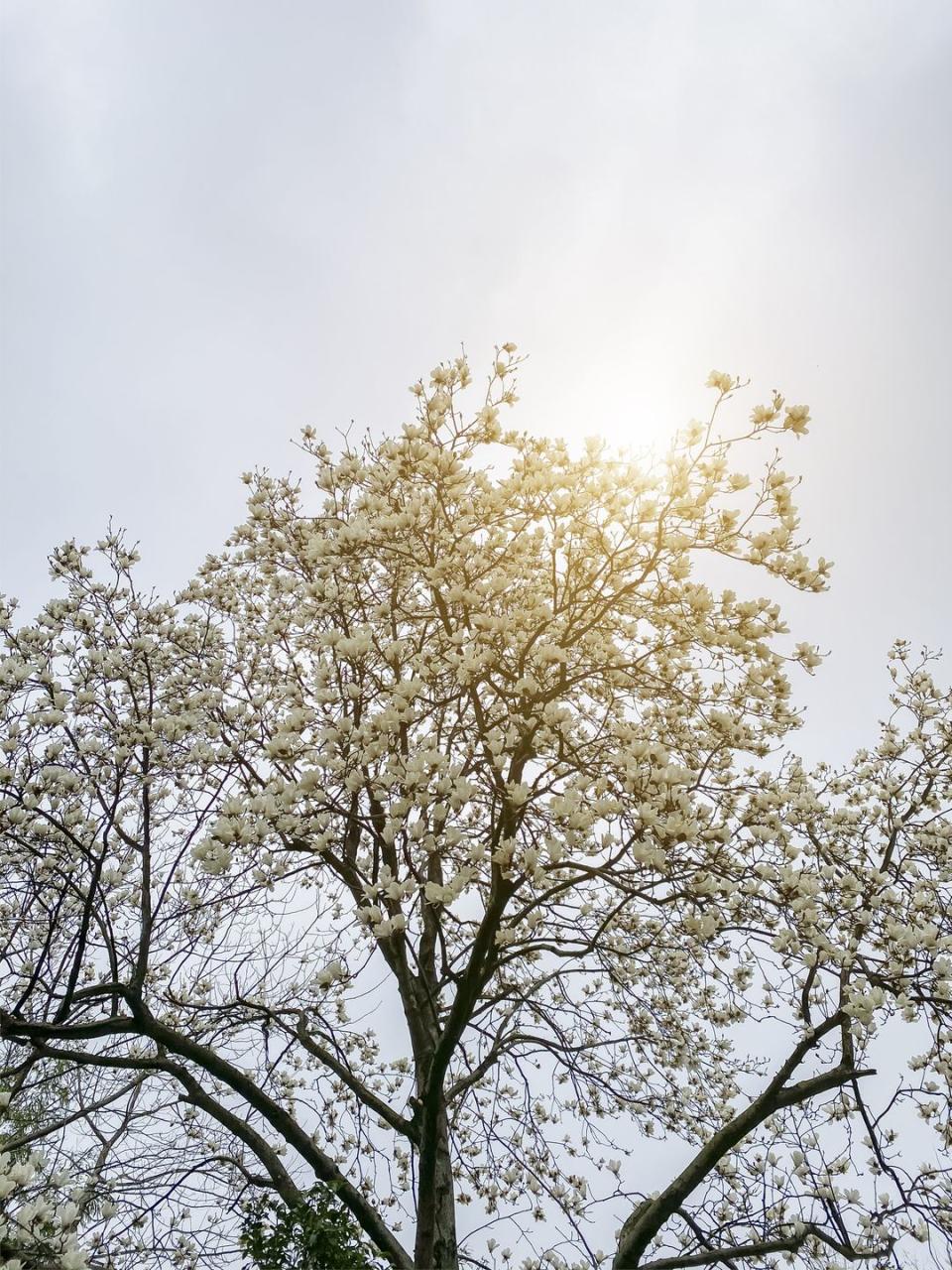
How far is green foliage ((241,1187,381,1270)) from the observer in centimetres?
402

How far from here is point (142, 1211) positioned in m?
5.48

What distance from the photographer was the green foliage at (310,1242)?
402cm

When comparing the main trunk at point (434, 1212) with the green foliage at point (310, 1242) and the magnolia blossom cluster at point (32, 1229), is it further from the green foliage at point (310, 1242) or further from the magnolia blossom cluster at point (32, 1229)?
the magnolia blossom cluster at point (32, 1229)

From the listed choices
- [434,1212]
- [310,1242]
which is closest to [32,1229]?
[310,1242]

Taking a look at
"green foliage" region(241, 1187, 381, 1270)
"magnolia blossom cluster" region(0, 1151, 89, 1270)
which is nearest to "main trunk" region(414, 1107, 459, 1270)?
"green foliage" region(241, 1187, 381, 1270)

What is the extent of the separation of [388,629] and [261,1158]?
3.62 metres

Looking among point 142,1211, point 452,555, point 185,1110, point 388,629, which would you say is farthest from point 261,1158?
point 452,555

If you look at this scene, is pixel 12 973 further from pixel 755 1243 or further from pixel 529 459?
pixel 755 1243

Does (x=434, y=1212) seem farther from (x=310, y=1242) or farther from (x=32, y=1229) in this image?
(x=32, y=1229)

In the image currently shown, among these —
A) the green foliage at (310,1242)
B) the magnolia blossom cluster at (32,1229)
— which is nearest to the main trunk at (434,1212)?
the green foliage at (310,1242)

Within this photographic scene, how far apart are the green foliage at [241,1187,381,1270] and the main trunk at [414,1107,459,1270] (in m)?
0.74

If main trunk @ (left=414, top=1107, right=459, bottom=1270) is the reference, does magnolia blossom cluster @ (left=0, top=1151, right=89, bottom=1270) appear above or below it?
below

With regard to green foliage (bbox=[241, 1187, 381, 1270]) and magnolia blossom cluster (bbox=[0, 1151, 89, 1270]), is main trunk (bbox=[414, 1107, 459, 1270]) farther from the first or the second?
magnolia blossom cluster (bbox=[0, 1151, 89, 1270])

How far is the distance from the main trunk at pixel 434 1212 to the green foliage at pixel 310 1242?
0.74m
